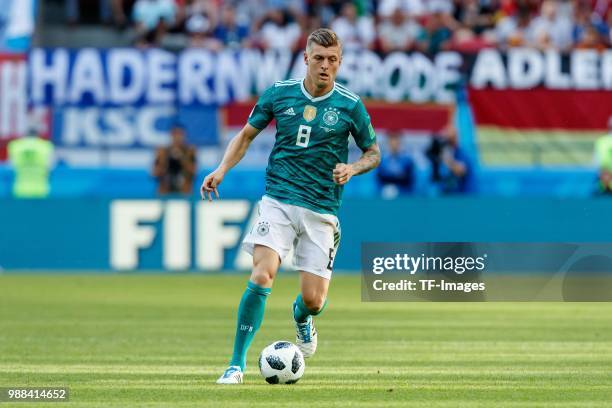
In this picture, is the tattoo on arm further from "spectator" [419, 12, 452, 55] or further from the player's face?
"spectator" [419, 12, 452, 55]

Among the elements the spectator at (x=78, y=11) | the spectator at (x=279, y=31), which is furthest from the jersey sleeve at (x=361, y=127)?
the spectator at (x=78, y=11)

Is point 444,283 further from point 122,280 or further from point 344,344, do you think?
point 122,280

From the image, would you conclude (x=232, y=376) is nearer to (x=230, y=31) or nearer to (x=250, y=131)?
(x=250, y=131)

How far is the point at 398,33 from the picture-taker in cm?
2692

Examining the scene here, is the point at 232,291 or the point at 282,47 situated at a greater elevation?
the point at 282,47

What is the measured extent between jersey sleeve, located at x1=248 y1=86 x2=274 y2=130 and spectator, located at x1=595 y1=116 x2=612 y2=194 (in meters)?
14.4

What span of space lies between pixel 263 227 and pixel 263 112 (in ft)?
2.54

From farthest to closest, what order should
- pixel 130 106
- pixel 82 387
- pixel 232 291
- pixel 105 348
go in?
pixel 130 106
pixel 232 291
pixel 105 348
pixel 82 387

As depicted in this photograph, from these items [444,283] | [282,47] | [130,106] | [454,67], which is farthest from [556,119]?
[444,283]

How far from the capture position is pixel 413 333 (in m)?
13.4

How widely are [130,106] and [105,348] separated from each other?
588 inches

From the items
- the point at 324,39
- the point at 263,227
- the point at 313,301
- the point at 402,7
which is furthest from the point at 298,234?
the point at 402,7

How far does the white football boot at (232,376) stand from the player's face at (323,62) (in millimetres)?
1893

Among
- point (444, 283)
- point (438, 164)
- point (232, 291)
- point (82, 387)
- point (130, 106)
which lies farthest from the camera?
point (130, 106)
